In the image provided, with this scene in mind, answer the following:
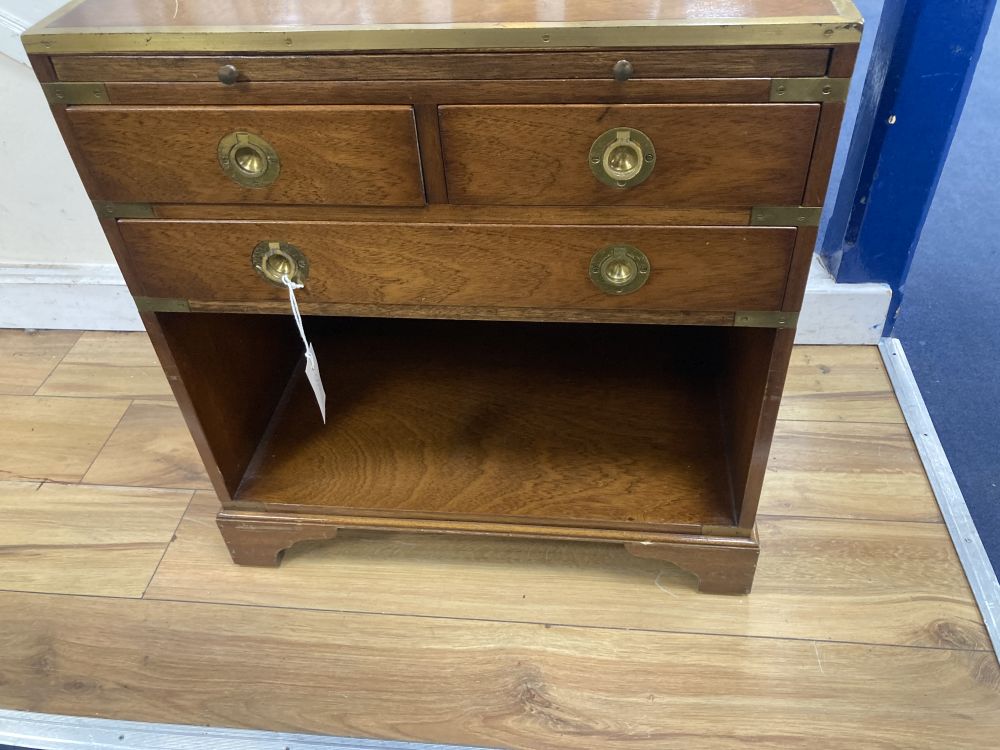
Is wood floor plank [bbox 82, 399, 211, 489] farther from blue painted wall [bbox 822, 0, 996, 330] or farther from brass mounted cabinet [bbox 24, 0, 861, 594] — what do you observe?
blue painted wall [bbox 822, 0, 996, 330]

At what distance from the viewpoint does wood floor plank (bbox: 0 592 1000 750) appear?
3.10 feet

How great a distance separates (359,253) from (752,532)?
583mm

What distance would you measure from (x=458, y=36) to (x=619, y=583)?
73 cm

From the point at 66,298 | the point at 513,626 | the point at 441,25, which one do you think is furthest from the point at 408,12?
the point at 66,298

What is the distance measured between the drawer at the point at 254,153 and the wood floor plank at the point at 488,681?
0.58 metres

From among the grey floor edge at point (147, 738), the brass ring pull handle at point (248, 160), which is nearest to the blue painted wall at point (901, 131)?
the brass ring pull handle at point (248, 160)

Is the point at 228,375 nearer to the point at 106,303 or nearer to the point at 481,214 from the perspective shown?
the point at 481,214

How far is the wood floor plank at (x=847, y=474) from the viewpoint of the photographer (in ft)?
3.86

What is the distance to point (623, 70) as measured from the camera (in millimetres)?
682

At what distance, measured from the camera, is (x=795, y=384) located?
1.39 meters

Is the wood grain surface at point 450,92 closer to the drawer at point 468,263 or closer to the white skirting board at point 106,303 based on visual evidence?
Result: the drawer at point 468,263

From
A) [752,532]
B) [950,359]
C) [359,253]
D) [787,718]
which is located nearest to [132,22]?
[359,253]

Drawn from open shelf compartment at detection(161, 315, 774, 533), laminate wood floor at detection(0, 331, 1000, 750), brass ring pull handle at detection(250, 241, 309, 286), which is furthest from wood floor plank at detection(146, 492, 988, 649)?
brass ring pull handle at detection(250, 241, 309, 286)

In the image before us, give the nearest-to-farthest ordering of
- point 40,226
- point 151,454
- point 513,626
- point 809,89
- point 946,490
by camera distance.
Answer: point 809,89 < point 513,626 < point 946,490 < point 151,454 < point 40,226
